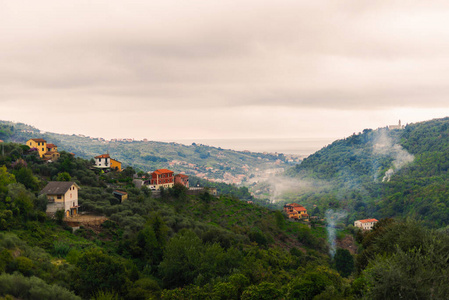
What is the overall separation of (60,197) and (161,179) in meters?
21.5

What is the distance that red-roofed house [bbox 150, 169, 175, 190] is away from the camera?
157 feet

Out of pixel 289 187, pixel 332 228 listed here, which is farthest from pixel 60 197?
pixel 289 187

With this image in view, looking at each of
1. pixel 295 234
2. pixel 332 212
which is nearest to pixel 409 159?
pixel 332 212

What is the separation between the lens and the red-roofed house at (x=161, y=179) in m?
48.0

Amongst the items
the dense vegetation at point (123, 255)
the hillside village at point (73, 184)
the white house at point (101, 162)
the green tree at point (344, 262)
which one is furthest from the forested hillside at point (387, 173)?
the white house at point (101, 162)

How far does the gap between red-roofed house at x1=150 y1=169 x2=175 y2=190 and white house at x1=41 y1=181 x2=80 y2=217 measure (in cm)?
1881

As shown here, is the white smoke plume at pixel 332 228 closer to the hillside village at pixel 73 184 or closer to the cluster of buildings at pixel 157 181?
the hillside village at pixel 73 184

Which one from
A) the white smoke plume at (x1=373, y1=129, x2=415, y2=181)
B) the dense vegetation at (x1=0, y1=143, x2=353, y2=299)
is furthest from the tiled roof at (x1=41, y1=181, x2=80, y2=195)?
the white smoke plume at (x1=373, y1=129, x2=415, y2=181)

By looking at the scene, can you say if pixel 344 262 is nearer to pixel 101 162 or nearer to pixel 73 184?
pixel 73 184

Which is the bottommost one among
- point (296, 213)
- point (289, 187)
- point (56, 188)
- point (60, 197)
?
point (289, 187)

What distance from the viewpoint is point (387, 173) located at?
115m

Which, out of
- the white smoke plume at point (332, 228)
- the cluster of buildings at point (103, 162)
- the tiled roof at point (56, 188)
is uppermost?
the cluster of buildings at point (103, 162)

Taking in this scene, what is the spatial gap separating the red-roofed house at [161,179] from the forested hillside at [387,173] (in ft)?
135

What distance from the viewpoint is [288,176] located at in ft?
514
